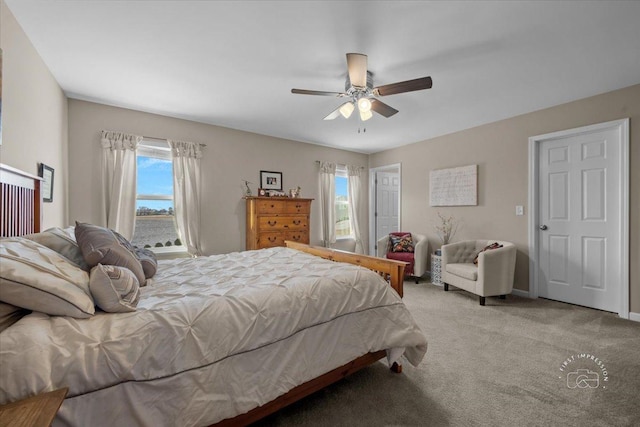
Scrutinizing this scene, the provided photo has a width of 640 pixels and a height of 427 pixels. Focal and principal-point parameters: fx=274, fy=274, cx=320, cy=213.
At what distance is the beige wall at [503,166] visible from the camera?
2.95m

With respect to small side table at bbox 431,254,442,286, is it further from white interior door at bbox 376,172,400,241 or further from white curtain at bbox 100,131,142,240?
white curtain at bbox 100,131,142,240

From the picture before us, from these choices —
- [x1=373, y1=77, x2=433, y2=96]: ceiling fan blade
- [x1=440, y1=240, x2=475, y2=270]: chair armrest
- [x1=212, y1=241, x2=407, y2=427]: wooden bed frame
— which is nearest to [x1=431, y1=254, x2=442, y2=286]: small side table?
[x1=440, y1=240, x2=475, y2=270]: chair armrest

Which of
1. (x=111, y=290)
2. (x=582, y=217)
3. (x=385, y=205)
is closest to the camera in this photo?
(x=111, y=290)

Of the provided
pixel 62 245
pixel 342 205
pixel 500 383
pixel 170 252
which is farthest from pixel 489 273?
pixel 170 252

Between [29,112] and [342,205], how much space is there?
4.71m

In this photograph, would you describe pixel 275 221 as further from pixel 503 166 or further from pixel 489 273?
pixel 503 166

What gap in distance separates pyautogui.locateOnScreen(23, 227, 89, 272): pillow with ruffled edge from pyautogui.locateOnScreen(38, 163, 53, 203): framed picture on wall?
1270 millimetres

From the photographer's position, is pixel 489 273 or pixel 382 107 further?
pixel 489 273

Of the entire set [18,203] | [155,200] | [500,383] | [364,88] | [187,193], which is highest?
[364,88]

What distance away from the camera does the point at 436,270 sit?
4.41m

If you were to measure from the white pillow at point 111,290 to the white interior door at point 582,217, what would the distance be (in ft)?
14.9

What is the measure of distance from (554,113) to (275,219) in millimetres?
3998

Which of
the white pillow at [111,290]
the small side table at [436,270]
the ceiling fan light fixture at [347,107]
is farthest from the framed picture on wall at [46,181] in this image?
the small side table at [436,270]

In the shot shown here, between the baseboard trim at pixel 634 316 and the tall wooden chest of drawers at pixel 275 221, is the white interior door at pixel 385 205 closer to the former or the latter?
the tall wooden chest of drawers at pixel 275 221
